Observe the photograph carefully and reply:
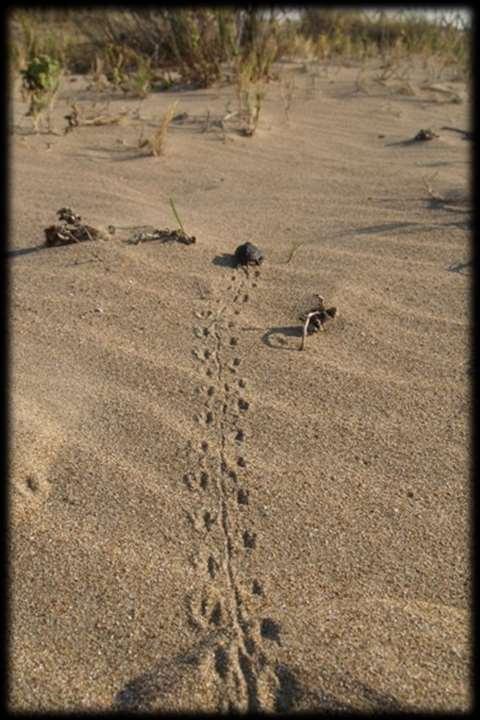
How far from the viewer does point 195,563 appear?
1.55m

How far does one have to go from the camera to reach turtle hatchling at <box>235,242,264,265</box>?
105 inches

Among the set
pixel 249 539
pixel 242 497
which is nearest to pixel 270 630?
pixel 249 539

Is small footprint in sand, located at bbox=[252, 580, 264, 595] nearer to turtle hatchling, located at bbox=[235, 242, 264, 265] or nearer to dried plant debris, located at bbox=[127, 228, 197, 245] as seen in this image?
turtle hatchling, located at bbox=[235, 242, 264, 265]

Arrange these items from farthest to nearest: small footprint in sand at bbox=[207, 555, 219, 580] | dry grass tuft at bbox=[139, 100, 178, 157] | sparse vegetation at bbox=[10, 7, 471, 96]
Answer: sparse vegetation at bbox=[10, 7, 471, 96], dry grass tuft at bbox=[139, 100, 178, 157], small footprint in sand at bbox=[207, 555, 219, 580]

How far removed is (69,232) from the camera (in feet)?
9.00

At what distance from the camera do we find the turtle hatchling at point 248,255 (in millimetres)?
2658

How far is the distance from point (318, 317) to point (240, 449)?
66 cm

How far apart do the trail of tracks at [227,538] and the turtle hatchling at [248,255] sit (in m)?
0.40

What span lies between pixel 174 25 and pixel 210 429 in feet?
12.5

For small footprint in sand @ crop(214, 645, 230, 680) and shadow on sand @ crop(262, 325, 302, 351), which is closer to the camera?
small footprint in sand @ crop(214, 645, 230, 680)

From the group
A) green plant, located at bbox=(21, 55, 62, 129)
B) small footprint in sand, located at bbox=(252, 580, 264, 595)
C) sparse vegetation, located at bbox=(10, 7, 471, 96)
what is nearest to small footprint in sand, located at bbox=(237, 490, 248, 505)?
small footprint in sand, located at bbox=(252, 580, 264, 595)

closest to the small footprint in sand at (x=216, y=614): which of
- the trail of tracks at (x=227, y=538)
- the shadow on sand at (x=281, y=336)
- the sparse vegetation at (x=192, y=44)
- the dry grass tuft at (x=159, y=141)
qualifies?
the trail of tracks at (x=227, y=538)

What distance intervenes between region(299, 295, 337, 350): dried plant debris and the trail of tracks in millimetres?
230

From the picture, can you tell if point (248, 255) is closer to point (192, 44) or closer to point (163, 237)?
point (163, 237)
